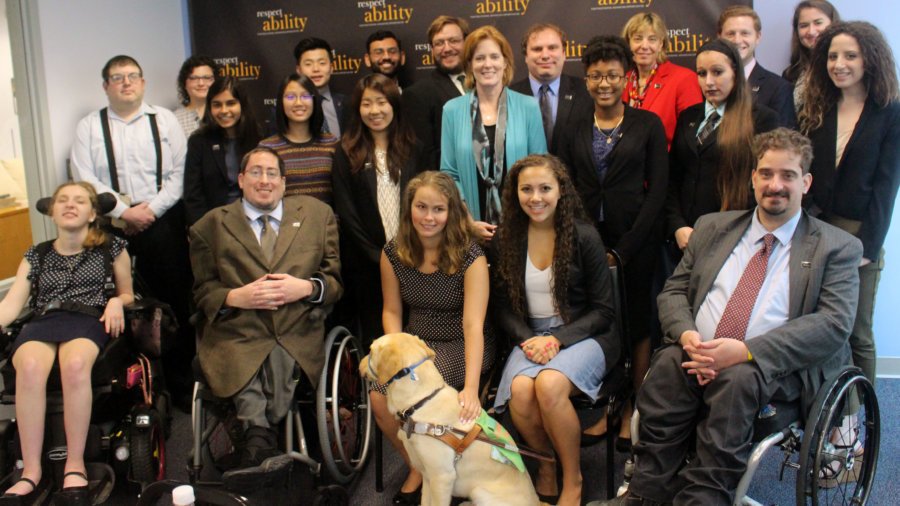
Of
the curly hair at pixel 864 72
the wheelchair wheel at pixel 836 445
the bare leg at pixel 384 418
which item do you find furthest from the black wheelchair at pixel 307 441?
the curly hair at pixel 864 72

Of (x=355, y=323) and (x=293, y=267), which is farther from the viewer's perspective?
(x=355, y=323)

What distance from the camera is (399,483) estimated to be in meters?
3.17

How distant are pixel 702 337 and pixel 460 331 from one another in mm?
859

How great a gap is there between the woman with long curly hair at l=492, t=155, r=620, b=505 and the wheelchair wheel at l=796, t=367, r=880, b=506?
73cm

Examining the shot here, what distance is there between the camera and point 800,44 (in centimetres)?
368

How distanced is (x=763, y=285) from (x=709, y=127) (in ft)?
2.79

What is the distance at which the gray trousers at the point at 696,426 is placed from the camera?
89.5 inches

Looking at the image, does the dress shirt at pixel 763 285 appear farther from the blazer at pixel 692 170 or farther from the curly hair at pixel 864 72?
the curly hair at pixel 864 72

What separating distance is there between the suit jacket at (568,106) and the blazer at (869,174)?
37.0 inches

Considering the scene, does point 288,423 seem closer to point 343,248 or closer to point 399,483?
point 399,483

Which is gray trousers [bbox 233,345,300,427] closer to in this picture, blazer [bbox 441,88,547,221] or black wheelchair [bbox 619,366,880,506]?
blazer [bbox 441,88,547,221]

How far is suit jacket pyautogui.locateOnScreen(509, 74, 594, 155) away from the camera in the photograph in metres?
3.32

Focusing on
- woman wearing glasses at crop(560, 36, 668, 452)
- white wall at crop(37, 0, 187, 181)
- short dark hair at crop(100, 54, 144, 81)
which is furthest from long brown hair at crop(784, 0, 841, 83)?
white wall at crop(37, 0, 187, 181)

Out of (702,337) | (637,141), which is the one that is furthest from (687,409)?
(637,141)
